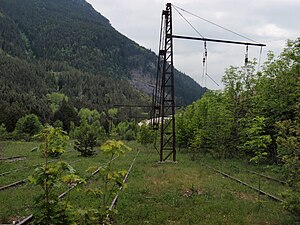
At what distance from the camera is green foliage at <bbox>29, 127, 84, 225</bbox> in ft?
16.6

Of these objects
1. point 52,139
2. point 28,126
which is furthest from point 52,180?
point 28,126

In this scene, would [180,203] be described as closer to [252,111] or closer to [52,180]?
[52,180]

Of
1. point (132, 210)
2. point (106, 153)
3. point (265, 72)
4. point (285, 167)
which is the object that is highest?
point (265, 72)

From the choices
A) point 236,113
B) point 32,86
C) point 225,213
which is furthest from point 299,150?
point 32,86

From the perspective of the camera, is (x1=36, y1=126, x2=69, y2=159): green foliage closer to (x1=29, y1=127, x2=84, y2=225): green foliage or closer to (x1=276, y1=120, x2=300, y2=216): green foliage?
(x1=29, y1=127, x2=84, y2=225): green foliage

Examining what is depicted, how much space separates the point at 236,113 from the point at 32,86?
155 m

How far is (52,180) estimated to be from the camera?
5090 millimetres

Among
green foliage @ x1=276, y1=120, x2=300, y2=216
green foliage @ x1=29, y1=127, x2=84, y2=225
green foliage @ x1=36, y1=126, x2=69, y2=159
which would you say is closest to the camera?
green foliage @ x1=29, y1=127, x2=84, y2=225

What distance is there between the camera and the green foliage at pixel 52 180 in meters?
5.06

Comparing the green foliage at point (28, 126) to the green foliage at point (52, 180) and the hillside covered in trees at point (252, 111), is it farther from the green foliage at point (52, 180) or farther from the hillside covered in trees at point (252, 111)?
the green foliage at point (52, 180)

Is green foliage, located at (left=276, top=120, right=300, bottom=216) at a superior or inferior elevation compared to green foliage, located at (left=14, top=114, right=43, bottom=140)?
superior

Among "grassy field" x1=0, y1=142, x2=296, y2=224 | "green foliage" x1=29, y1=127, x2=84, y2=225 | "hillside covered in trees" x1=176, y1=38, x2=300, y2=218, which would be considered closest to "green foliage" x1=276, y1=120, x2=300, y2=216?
"grassy field" x1=0, y1=142, x2=296, y2=224

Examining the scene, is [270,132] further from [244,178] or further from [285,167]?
[285,167]

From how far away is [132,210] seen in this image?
37.0 feet
